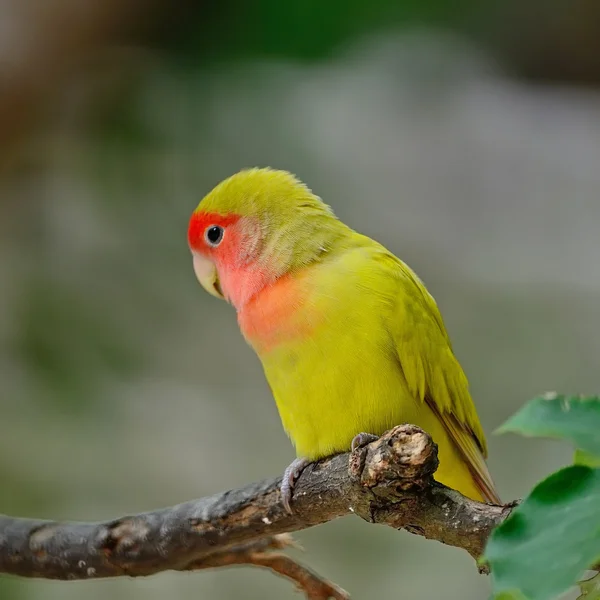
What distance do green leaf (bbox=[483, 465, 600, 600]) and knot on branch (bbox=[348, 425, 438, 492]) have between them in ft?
1.38

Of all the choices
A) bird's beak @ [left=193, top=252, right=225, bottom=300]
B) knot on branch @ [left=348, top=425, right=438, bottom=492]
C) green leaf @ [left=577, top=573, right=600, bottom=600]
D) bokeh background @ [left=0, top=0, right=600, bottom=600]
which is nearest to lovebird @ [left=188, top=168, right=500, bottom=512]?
bird's beak @ [left=193, top=252, right=225, bottom=300]

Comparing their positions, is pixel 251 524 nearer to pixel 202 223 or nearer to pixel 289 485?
pixel 289 485

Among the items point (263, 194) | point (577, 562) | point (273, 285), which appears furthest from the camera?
point (263, 194)

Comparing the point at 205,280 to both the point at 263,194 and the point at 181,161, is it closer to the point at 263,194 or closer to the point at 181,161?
the point at 263,194

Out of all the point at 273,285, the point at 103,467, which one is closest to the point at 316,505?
the point at 273,285

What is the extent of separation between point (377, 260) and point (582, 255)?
9.16 feet

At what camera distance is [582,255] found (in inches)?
175

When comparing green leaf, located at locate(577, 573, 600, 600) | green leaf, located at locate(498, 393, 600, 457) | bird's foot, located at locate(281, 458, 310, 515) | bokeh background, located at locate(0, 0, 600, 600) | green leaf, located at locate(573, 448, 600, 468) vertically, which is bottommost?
green leaf, located at locate(577, 573, 600, 600)

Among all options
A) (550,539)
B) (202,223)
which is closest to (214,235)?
(202,223)

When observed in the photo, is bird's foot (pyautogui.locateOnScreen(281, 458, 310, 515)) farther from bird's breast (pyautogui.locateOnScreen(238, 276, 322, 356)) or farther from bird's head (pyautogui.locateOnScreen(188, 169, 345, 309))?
bird's head (pyautogui.locateOnScreen(188, 169, 345, 309))

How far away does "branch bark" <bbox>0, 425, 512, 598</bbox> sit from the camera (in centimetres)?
135

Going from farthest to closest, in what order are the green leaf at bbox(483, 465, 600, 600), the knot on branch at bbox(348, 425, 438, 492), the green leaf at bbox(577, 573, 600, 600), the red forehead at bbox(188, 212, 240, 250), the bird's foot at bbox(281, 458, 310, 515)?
the red forehead at bbox(188, 212, 240, 250) → the bird's foot at bbox(281, 458, 310, 515) → the knot on branch at bbox(348, 425, 438, 492) → the green leaf at bbox(577, 573, 600, 600) → the green leaf at bbox(483, 465, 600, 600)

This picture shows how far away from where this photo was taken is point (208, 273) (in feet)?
7.93

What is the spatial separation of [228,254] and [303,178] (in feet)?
7.86
